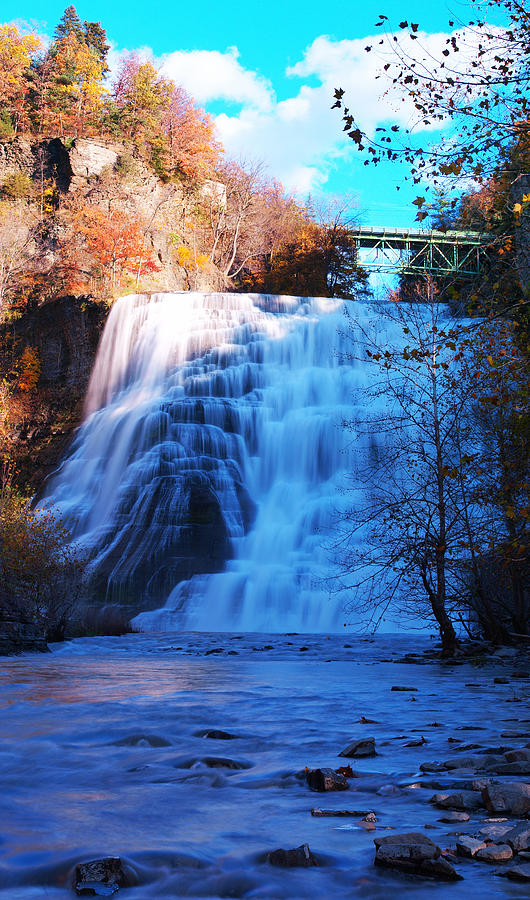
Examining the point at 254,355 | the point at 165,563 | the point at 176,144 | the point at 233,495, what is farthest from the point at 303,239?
the point at 165,563

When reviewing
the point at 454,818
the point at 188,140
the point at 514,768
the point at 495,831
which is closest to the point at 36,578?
the point at 514,768

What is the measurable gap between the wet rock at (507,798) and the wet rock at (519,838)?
35cm

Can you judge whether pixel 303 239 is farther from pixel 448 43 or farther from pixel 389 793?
pixel 389 793

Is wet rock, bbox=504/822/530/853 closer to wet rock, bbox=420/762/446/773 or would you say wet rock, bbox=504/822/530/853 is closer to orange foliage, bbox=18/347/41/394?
wet rock, bbox=420/762/446/773

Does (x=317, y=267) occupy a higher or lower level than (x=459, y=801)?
higher

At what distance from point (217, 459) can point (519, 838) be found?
22116 mm

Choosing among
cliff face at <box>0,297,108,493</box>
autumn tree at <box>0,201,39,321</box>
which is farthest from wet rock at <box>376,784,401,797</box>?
autumn tree at <box>0,201,39,321</box>

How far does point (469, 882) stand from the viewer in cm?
195

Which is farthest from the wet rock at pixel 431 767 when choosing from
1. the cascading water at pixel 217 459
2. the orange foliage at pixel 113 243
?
the orange foliage at pixel 113 243

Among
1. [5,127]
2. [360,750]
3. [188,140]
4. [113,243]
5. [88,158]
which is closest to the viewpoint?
[360,750]

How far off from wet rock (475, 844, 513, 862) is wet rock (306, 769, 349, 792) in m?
1.03

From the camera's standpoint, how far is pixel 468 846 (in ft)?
7.06

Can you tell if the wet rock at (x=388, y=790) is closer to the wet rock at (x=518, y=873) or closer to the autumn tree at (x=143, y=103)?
the wet rock at (x=518, y=873)

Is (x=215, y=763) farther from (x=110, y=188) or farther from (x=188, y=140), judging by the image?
(x=188, y=140)
